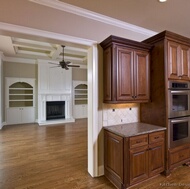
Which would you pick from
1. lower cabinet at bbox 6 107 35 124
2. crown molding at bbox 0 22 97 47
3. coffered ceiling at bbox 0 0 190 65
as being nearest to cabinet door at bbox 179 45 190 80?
coffered ceiling at bbox 0 0 190 65

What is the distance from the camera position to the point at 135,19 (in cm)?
266

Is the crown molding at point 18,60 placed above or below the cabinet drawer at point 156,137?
above

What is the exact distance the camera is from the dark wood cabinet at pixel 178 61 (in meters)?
2.47

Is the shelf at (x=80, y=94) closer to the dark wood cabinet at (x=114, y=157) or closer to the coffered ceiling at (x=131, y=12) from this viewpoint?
the coffered ceiling at (x=131, y=12)

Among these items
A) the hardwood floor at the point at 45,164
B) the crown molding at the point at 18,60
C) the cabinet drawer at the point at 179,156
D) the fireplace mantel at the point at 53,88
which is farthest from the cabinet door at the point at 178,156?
the crown molding at the point at 18,60

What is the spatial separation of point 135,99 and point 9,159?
3.13 metres

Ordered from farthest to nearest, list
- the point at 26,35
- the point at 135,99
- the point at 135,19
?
the point at 135,19 → the point at 135,99 → the point at 26,35

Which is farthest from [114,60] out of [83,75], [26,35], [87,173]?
[83,75]

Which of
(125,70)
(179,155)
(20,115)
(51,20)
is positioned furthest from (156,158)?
(20,115)

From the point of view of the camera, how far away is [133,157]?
2.04 meters

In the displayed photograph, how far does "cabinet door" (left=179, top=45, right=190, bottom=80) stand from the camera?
2.63 metres

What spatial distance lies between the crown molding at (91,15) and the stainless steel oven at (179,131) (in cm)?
204

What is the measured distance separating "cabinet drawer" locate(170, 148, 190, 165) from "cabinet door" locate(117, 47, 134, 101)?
134 cm

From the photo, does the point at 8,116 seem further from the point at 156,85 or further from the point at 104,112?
the point at 156,85
